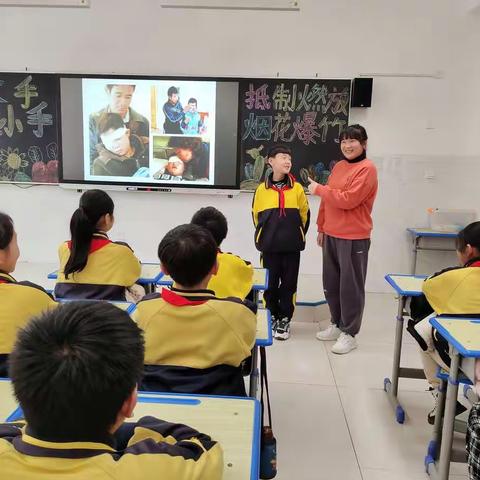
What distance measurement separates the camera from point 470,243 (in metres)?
2.03

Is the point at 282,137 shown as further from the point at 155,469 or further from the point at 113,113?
the point at 155,469

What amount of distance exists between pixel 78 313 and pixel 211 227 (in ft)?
5.31

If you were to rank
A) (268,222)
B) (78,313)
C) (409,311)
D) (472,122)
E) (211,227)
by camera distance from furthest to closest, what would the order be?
(472,122)
(268,222)
(409,311)
(211,227)
(78,313)

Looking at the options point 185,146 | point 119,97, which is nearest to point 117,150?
point 119,97

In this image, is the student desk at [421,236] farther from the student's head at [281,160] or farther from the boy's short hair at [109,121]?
the boy's short hair at [109,121]

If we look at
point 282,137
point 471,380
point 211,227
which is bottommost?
point 471,380

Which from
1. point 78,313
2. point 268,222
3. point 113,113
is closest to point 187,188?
point 113,113

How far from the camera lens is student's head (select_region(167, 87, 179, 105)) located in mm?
4852

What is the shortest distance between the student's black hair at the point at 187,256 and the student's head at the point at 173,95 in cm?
358

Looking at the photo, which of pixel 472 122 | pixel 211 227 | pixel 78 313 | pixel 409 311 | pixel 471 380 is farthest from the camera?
pixel 472 122

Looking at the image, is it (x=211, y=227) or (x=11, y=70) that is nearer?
(x=211, y=227)

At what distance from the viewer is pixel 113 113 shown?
4953mm

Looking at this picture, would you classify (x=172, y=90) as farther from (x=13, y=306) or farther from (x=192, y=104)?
(x=13, y=306)

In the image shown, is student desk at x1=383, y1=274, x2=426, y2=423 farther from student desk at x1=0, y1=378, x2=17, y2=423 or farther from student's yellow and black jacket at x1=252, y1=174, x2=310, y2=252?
student desk at x1=0, y1=378, x2=17, y2=423
